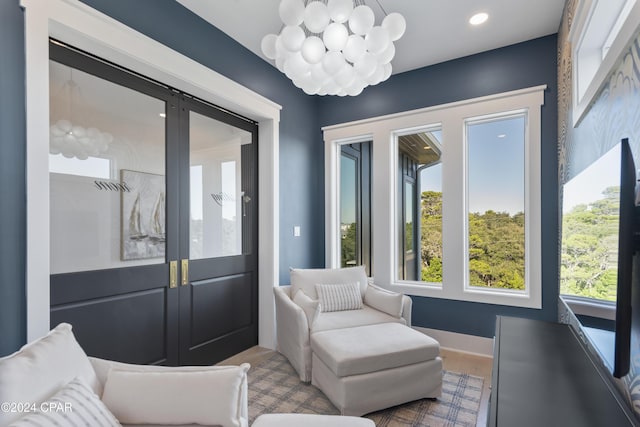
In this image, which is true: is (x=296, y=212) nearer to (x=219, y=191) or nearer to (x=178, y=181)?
(x=219, y=191)

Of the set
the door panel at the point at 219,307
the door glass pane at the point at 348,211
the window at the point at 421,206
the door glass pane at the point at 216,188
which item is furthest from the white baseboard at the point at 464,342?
the door glass pane at the point at 216,188

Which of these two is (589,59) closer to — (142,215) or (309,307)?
(309,307)

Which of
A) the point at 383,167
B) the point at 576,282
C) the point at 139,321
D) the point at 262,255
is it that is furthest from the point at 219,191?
the point at 576,282

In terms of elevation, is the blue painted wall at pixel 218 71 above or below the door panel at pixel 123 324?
above

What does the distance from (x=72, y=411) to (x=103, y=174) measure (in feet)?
5.06

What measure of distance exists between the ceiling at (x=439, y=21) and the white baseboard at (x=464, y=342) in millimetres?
2715

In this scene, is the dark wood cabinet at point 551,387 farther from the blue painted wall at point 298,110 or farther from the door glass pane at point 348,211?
the door glass pane at point 348,211

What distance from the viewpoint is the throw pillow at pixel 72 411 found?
0.86 m

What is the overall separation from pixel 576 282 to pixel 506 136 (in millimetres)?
1942

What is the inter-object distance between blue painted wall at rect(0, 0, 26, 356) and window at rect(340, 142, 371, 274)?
2949 mm

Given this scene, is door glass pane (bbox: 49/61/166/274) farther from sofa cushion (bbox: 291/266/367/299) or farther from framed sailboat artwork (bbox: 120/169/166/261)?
sofa cushion (bbox: 291/266/367/299)

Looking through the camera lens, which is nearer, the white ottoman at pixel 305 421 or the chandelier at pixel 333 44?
the white ottoman at pixel 305 421

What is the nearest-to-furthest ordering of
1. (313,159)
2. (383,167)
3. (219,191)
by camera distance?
(219,191) < (383,167) < (313,159)

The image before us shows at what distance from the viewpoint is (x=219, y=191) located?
9.55ft
